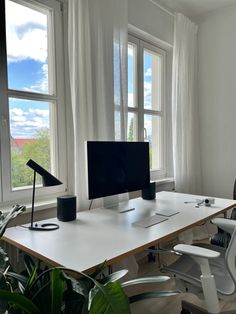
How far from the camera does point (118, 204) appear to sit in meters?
2.29

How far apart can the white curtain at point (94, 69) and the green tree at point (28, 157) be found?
27 cm

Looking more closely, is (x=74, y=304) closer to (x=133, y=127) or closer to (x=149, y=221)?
(x=149, y=221)

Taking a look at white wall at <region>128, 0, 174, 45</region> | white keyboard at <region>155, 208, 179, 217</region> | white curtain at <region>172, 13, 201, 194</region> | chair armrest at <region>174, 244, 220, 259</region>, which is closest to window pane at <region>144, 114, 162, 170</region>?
white curtain at <region>172, 13, 201, 194</region>

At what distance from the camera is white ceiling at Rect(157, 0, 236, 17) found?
318 cm

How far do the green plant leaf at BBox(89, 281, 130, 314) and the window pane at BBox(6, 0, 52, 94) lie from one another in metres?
1.60

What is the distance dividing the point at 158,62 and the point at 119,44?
1222 mm

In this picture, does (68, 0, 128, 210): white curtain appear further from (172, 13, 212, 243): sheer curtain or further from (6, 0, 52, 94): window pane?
(172, 13, 212, 243): sheer curtain

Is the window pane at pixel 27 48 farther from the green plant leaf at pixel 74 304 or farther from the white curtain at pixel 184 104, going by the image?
the white curtain at pixel 184 104

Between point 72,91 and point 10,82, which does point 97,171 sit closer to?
point 72,91

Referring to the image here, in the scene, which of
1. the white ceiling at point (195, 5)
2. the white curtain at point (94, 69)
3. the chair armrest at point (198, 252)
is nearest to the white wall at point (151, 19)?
the white ceiling at point (195, 5)

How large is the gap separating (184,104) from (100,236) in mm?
2254

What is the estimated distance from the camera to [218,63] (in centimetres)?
340

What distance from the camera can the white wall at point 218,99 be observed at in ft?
10.9

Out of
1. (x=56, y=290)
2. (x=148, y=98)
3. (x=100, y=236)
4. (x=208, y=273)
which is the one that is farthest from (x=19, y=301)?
(x=148, y=98)
